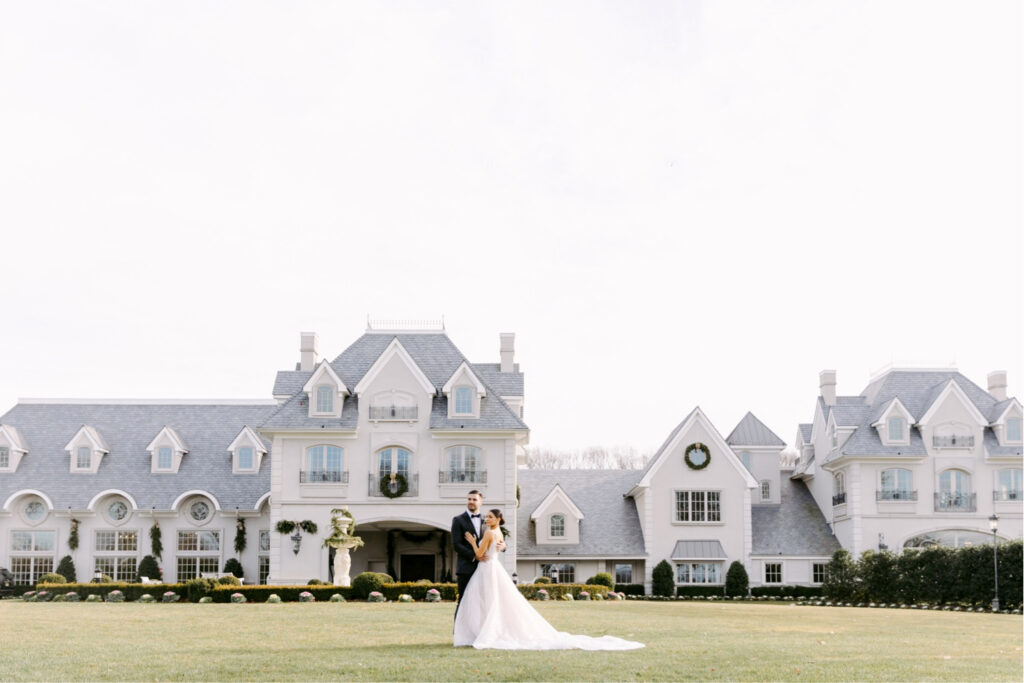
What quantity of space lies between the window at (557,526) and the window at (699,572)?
508 centimetres

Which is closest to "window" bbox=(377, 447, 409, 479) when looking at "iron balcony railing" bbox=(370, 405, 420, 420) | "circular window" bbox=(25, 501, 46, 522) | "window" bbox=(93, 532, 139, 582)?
"iron balcony railing" bbox=(370, 405, 420, 420)

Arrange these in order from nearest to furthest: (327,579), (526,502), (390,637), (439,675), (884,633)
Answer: (439,675)
(390,637)
(884,633)
(327,579)
(526,502)

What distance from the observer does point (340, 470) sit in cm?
4272

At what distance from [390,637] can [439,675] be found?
5614 millimetres

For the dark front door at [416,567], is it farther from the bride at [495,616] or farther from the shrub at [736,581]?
the bride at [495,616]

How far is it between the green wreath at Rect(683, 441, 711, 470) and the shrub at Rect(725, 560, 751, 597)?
4.30 m

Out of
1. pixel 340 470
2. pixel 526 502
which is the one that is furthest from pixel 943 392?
pixel 340 470

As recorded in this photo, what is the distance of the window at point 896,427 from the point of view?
4738 cm

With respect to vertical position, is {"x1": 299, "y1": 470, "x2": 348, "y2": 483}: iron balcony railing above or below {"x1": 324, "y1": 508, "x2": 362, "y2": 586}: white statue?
above

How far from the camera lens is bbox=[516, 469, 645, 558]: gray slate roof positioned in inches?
1852

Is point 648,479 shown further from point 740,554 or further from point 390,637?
point 390,637

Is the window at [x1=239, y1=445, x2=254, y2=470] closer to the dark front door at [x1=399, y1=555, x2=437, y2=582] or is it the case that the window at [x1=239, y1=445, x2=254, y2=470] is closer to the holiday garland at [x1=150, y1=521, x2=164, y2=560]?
the holiday garland at [x1=150, y1=521, x2=164, y2=560]

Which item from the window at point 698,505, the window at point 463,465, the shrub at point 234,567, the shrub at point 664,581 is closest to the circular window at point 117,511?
the shrub at point 234,567

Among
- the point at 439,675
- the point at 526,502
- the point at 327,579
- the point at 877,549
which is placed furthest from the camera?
the point at 526,502
